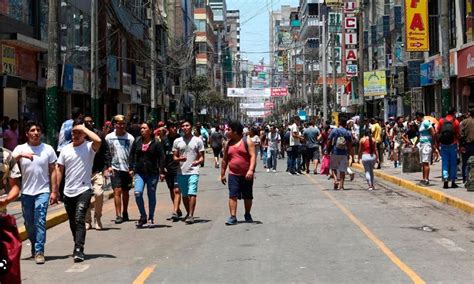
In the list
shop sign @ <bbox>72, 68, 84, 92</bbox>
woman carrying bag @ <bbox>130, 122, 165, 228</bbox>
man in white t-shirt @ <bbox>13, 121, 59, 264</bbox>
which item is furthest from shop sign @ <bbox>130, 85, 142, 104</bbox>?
man in white t-shirt @ <bbox>13, 121, 59, 264</bbox>

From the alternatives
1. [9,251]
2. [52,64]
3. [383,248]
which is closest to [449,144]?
[383,248]

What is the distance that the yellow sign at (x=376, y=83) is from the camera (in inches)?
2096

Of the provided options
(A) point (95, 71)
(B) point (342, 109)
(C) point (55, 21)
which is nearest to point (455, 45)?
(A) point (95, 71)

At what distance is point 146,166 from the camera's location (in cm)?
1277

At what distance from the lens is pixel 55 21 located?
59.4ft

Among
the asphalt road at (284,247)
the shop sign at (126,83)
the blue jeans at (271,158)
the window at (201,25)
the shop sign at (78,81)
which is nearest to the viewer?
the asphalt road at (284,247)

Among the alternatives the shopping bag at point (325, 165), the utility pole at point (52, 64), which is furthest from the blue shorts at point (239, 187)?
the shopping bag at point (325, 165)

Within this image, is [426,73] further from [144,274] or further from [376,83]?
[144,274]

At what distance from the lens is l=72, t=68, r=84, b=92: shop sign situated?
3259 cm

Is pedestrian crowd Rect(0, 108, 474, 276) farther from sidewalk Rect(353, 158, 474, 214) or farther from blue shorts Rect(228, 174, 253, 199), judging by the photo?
sidewalk Rect(353, 158, 474, 214)

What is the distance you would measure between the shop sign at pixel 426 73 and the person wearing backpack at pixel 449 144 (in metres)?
20.8

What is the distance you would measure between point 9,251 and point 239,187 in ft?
24.5

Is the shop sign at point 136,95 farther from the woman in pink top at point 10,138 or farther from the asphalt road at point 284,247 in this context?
the asphalt road at point 284,247

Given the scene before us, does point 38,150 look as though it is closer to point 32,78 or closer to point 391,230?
point 391,230
